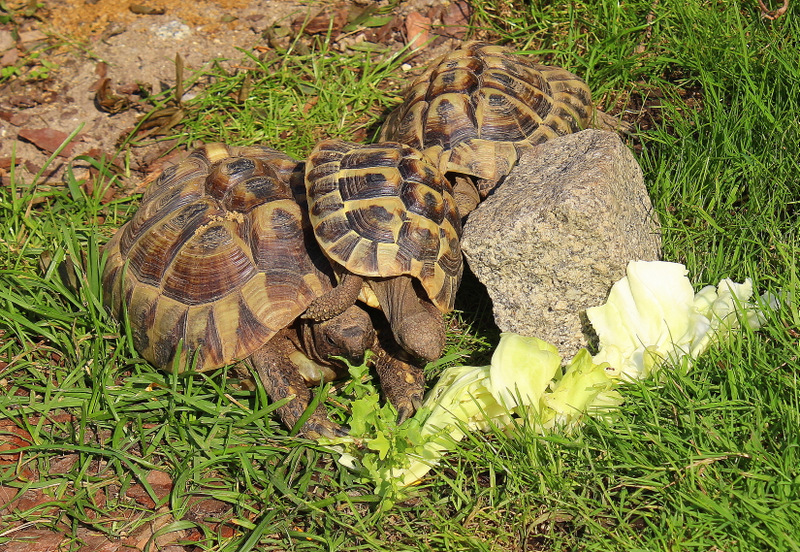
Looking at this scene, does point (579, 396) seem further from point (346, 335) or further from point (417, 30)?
point (417, 30)

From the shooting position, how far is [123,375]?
3801 mm

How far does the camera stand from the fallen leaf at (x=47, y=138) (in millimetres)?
5191

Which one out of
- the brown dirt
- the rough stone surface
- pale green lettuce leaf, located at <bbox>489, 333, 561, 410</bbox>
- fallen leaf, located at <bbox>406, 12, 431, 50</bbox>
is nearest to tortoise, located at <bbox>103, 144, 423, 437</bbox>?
pale green lettuce leaf, located at <bbox>489, 333, 561, 410</bbox>

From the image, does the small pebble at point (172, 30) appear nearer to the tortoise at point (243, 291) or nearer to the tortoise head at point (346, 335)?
the tortoise at point (243, 291)

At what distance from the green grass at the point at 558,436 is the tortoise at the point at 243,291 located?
6.1 inches

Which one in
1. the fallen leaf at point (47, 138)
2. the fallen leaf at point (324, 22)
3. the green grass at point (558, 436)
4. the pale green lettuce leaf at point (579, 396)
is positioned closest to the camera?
the green grass at point (558, 436)

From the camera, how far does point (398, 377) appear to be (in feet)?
11.5

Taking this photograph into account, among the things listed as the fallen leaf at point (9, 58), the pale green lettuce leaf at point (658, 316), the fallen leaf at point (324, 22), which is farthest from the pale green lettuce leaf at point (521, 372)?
the fallen leaf at point (9, 58)

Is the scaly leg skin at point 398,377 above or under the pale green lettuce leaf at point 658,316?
under

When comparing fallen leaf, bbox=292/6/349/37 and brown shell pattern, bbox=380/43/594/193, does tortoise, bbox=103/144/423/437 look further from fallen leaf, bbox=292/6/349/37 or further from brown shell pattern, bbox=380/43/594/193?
fallen leaf, bbox=292/6/349/37

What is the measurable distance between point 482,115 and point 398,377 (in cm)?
163

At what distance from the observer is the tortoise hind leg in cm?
336

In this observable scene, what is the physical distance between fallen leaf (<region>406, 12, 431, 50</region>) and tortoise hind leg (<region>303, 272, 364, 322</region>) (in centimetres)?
279

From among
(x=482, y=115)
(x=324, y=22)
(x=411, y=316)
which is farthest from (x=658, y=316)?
(x=324, y=22)
